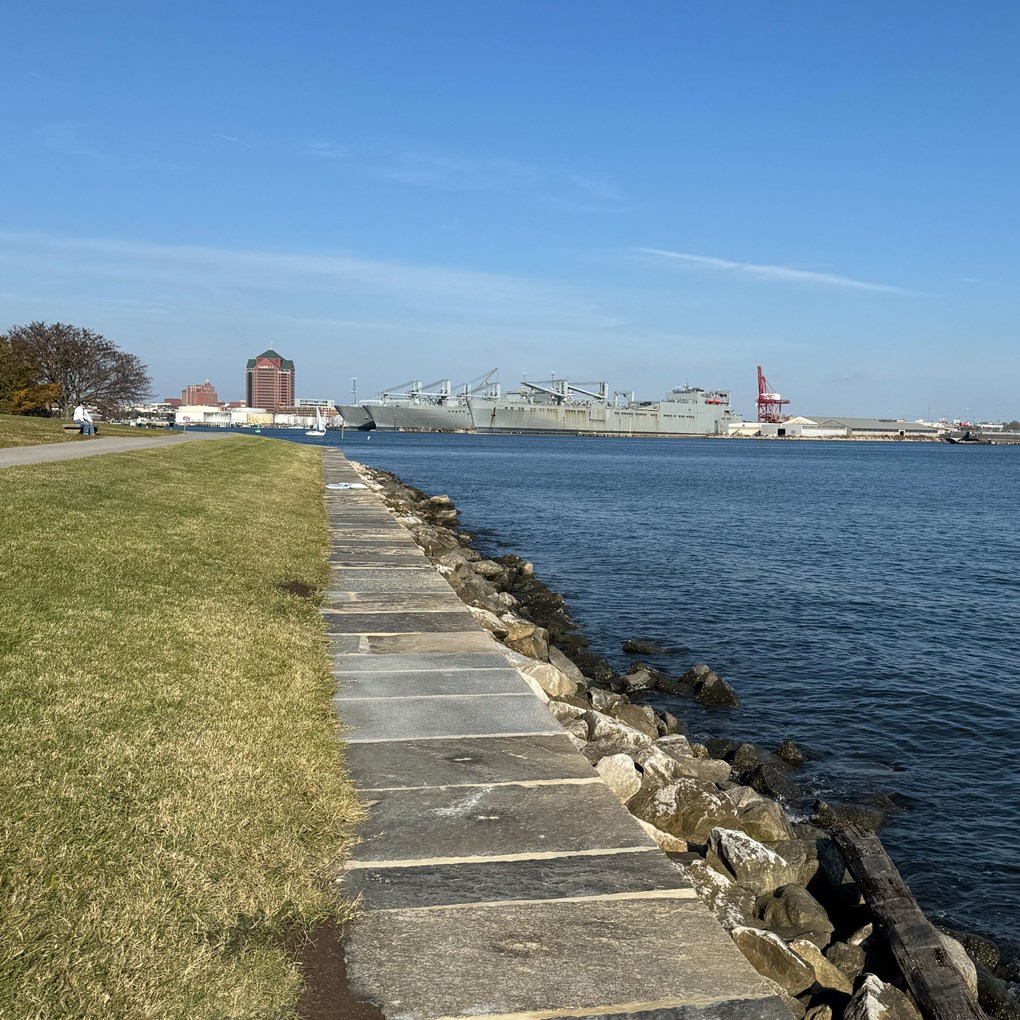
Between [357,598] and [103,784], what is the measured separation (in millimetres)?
5795

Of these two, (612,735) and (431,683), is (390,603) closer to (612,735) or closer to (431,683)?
(431,683)

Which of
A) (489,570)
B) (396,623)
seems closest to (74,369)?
(489,570)

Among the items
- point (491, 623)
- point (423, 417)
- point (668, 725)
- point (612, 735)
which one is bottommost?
point (668, 725)

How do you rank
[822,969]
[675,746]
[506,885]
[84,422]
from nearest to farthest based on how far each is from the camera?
[506,885]
[822,969]
[675,746]
[84,422]

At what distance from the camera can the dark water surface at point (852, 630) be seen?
886cm

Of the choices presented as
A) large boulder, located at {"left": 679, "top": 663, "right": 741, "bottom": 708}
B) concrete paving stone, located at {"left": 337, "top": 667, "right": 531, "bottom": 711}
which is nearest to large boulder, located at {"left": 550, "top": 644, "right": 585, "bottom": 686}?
large boulder, located at {"left": 679, "top": 663, "right": 741, "bottom": 708}

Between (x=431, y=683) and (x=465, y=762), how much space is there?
67.1 inches

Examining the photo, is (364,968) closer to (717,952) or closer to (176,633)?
(717,952)

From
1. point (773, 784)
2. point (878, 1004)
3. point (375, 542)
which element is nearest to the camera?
point (878, 1004)

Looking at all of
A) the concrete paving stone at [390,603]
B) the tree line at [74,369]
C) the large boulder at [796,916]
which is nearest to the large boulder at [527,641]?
the concrete paving stone at [390,603]

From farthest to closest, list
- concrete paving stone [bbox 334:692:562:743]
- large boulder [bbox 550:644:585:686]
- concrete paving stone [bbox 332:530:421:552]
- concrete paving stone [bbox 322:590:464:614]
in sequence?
concrete paving stone [bbox 332:530:421:552] → large boulder [bbox 550:644:585:686] → concrete paving stone [bbox 322:590:464:614] → concrete paving stone [bbox 334:692:562:743]

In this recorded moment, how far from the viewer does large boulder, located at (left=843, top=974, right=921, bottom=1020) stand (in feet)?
14.1

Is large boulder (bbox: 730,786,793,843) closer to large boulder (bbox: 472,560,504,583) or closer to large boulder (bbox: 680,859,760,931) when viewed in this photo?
large boulder (bbox: 680,859,760,931)

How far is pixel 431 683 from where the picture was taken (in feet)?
22.8
